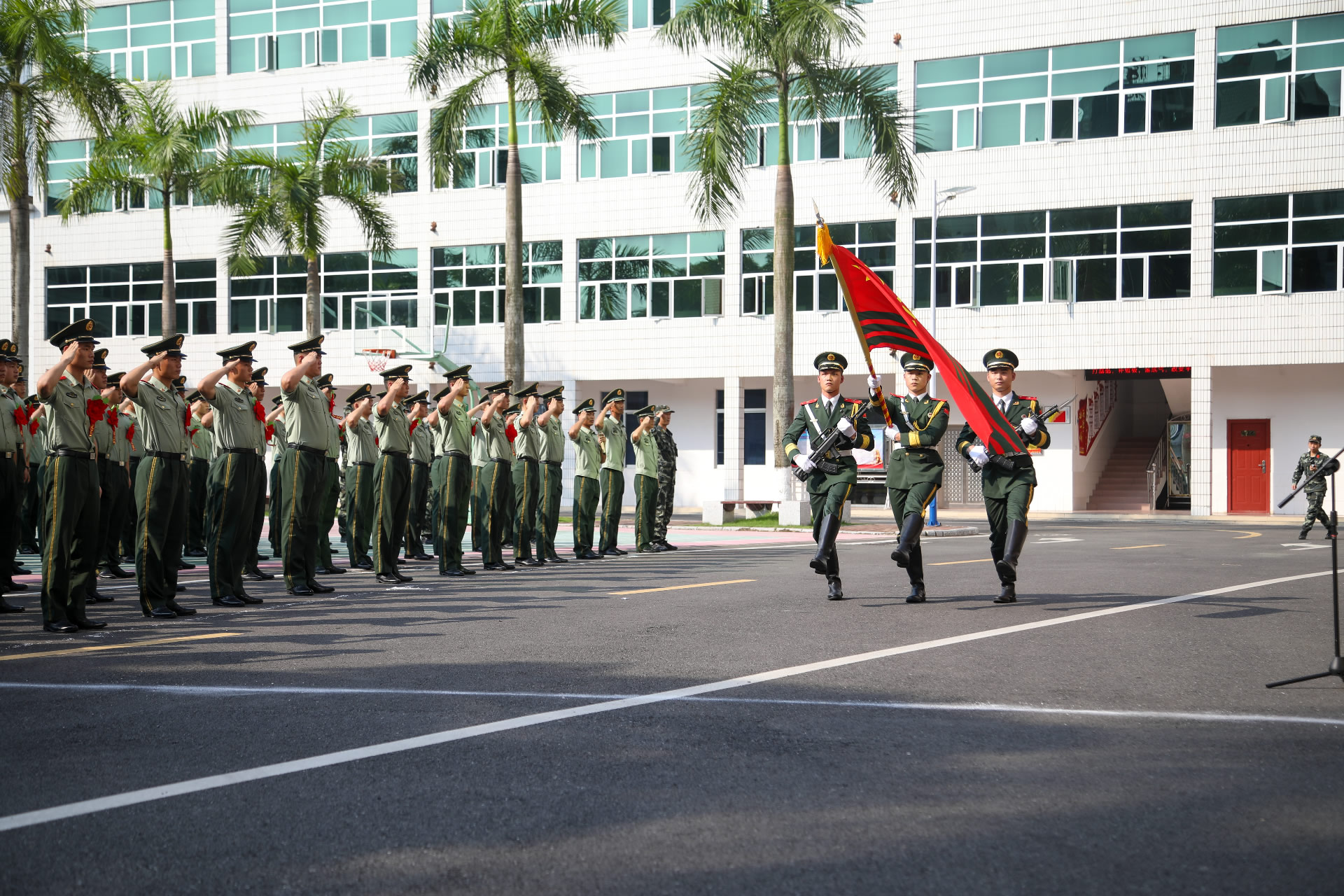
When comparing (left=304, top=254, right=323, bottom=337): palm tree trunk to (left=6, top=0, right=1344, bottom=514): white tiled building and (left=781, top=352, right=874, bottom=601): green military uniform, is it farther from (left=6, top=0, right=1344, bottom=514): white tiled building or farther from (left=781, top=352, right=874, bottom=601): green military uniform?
(left=781, top=352, right=874, bottom=601): green military uniform

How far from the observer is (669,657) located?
25.4 feet

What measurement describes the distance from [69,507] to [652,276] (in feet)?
96.8

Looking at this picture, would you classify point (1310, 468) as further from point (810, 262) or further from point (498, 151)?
point (498, 151)

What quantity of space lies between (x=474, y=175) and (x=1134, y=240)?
19574 millimetres

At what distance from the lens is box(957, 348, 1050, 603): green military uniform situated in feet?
35.2

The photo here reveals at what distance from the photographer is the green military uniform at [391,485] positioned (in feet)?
43.2

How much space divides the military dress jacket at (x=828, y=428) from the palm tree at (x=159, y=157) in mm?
25260

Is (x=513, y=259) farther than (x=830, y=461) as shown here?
Yes

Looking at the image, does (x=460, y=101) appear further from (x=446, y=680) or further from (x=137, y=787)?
(x=137, y=787)

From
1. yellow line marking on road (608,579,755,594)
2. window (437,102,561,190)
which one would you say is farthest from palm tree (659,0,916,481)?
yellow line marking on road (608,579,755,594)

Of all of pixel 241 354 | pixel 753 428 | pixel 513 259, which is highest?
pixel 513 259

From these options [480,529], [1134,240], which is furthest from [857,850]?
[1134,240]

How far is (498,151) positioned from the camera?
3953cm

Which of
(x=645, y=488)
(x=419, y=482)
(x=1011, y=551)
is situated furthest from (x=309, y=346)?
(x=645, y=488)
